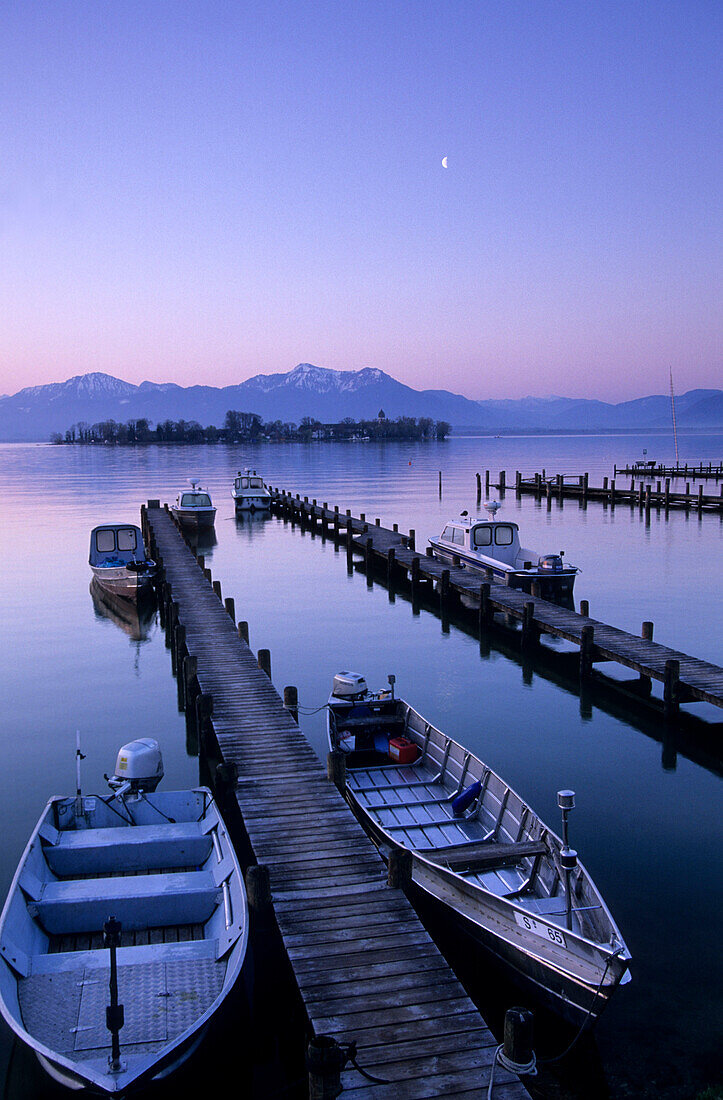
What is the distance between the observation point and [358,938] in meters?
8.81

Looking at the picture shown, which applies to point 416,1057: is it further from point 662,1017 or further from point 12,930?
point 12,930

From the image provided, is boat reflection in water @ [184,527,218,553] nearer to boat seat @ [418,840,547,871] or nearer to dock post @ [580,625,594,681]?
dock post @ [580,625,594,681]

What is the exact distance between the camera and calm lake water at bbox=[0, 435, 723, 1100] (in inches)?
375

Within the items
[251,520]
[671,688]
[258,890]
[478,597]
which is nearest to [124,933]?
[258,890]

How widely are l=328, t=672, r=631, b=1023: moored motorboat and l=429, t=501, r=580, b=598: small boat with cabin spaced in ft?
44.4

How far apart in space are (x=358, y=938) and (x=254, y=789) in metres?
4.06

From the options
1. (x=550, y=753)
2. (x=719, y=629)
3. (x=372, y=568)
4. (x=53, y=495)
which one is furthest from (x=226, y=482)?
(x=550, y=753)

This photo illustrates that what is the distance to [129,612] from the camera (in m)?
30.4

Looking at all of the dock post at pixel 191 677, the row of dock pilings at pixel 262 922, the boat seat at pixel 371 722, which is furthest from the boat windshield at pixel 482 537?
the boat seat at pixel 371 722

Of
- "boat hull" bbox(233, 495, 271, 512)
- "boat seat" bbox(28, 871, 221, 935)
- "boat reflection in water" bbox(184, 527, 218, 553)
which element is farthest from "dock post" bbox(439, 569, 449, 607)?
"boat hull" bbox(233, 495, 271, 512)

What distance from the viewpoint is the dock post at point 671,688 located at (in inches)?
707

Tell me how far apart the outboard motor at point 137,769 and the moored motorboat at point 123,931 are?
2 cm

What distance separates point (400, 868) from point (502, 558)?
22.6m

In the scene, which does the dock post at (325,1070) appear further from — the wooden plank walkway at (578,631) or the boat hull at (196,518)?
the boat hull at (196,518)
